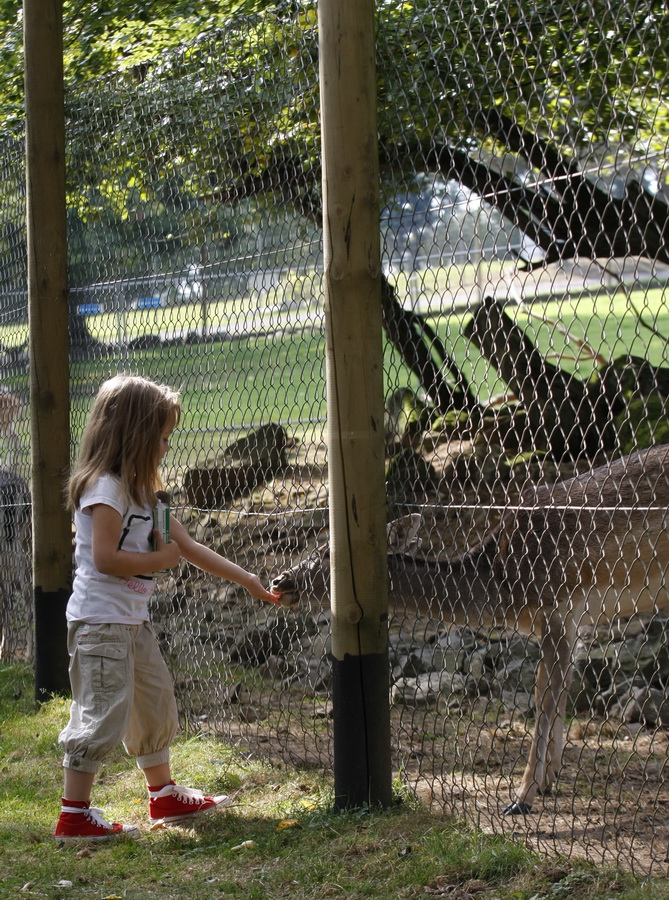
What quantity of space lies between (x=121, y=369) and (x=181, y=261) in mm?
890

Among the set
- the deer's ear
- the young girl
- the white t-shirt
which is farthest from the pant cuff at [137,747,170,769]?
the deer's ear

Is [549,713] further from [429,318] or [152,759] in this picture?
[429,318]

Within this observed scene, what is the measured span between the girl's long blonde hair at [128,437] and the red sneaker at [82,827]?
4.12ft

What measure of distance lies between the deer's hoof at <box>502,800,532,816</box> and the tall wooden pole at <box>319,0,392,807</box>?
1.79 ft

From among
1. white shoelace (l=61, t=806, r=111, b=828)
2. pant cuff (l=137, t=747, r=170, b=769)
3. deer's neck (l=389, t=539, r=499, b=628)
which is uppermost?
deer's neck (l=389, t=539, r=499, b=628)

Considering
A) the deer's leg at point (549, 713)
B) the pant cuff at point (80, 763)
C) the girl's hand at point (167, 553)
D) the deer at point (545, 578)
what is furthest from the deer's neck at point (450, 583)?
the pant cuff at point (80, 763)

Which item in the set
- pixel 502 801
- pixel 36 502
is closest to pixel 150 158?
pixel 36 502

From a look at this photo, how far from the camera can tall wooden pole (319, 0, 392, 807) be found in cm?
408

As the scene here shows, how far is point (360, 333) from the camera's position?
4.11m

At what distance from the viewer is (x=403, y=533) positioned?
539 cm

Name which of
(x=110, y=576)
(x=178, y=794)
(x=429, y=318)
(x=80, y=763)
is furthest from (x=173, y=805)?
(x=429, y=318)

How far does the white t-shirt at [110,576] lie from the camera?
14.0 feet

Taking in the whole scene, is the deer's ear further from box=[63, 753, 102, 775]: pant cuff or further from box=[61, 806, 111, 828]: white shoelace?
box=[61, 806, 111, 828]: white shoelace

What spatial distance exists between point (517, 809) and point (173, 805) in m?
1.46
